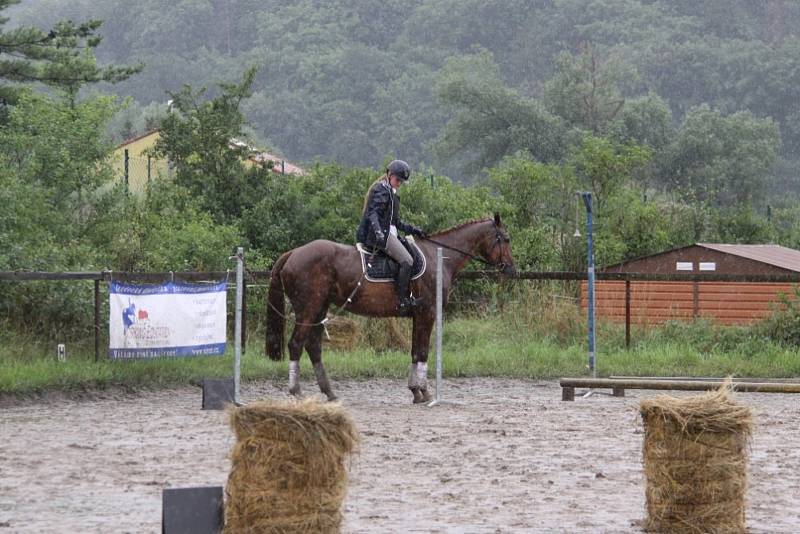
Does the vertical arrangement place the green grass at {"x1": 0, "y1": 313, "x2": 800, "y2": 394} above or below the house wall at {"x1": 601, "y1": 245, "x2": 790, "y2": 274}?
below

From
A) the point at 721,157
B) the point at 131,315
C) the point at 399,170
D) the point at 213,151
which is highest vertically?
the point at 721,157

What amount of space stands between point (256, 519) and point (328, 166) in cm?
2096

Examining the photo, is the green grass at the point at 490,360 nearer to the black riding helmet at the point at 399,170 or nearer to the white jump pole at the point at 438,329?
the white jump pole at the point at 438,329

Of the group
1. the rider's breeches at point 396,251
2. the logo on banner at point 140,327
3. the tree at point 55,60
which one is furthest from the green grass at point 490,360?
the tree at point 55,60

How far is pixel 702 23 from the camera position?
315ft

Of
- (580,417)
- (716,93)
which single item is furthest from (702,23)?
(580,417)

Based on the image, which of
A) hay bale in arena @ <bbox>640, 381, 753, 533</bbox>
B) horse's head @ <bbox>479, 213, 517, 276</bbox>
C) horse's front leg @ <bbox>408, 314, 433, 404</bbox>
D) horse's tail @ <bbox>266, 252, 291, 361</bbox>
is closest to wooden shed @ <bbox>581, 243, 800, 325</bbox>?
horse's head @ <bbox>479, 213, 517, 276</bbox>

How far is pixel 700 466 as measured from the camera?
8203 millimetres

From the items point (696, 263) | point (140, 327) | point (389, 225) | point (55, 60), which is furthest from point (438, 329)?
point (55, 60)

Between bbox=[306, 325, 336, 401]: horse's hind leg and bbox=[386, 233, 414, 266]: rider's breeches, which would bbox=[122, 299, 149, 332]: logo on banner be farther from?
bbox=[386, 233, 414, 266]: rider's breeches

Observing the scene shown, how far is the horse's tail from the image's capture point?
647 inches

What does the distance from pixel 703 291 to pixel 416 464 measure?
14833mm

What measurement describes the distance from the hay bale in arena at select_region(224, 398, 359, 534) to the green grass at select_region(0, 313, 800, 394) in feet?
30.0

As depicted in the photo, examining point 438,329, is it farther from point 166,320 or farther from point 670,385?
point 166,320
